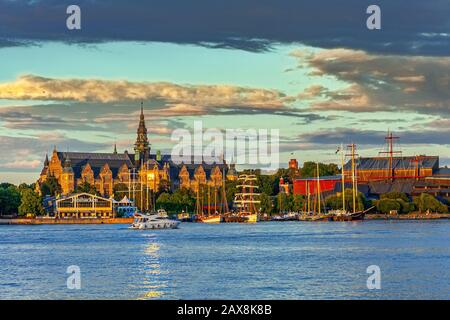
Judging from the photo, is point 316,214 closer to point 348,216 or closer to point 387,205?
point 348,216

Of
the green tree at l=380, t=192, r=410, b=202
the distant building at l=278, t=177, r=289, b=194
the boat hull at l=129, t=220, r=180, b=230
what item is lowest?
the boat hull at l=129, t=220, r=180, b=230

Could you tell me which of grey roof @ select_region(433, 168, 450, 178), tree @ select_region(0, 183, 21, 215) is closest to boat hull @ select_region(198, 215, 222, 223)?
tree @ select_region(0, 183, 21, 215)

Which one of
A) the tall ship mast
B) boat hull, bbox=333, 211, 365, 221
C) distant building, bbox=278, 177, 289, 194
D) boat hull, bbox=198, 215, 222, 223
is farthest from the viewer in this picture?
distant building, bbox=278, 177, 289, 194

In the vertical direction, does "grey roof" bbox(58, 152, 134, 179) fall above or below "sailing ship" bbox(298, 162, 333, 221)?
above

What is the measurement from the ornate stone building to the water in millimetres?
112897

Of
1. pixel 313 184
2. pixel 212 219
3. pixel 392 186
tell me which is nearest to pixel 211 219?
pixel 212 219

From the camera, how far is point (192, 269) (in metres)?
37.7

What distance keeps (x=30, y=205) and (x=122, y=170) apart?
1925 inches

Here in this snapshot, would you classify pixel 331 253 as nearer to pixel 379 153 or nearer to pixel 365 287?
pixel 365 287

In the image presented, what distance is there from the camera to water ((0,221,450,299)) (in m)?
29.7

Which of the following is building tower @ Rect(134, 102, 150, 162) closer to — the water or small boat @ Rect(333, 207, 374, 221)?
small boat @ Rect(333, 207, 374, 221)
